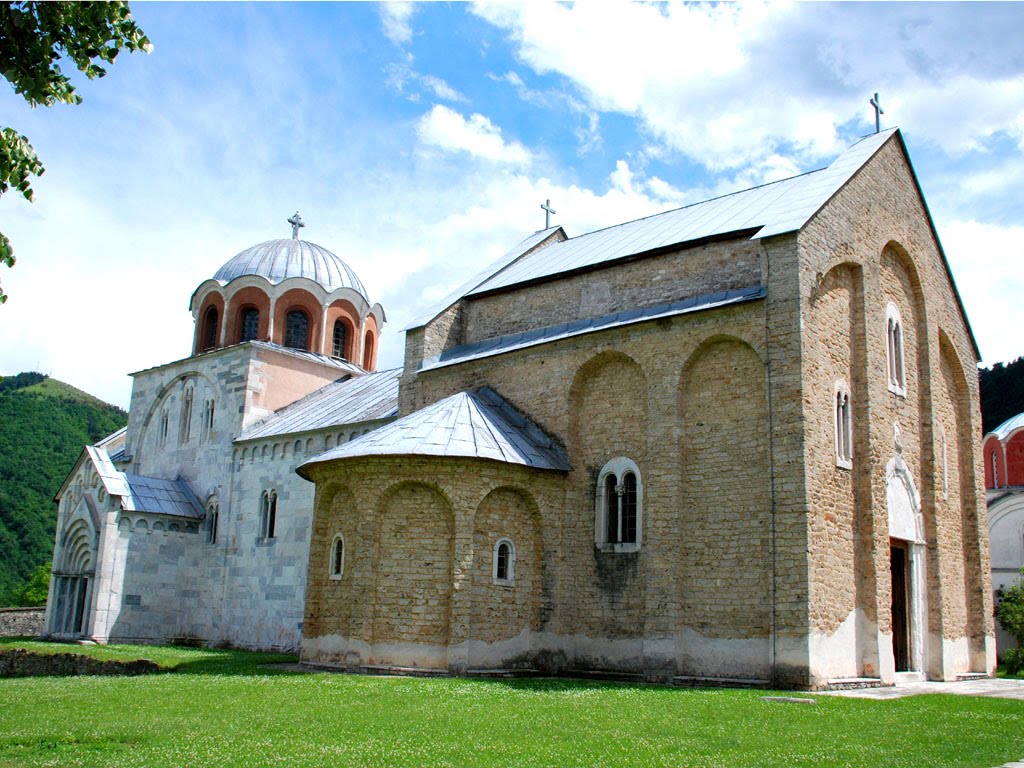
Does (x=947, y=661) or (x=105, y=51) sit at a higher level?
(x=105, y=51)

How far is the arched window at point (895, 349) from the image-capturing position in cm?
1903

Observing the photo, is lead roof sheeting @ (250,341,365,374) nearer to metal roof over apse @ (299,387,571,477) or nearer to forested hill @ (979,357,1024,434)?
metal roof over apse @ (299,387,571,477)

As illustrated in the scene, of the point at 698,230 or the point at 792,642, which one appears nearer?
the point at 792,642

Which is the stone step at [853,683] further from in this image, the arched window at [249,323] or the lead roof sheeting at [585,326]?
the arched window at [249,323]

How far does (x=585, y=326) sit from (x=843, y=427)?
5699 millimetres

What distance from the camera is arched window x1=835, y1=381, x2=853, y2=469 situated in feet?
54.7

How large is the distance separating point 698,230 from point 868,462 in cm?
601

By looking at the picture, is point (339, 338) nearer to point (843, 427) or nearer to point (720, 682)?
point (843, 427)

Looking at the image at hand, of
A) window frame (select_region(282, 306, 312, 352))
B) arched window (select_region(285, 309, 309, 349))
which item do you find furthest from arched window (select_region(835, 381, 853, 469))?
arched window (select_region(285, 309, 309, 349))

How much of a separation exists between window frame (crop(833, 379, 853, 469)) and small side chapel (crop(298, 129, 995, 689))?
2.2 inches

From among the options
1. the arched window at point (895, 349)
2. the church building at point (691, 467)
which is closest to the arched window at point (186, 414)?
the church building at point (691, 467)

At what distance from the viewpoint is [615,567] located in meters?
17.7

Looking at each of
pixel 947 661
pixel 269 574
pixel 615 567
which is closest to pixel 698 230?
pixel 615 567

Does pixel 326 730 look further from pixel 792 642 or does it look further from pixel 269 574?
pixel 269 574
